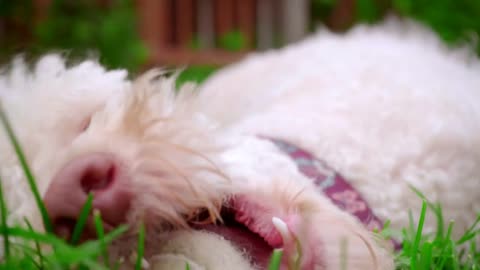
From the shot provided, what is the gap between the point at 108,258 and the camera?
0.75 meters

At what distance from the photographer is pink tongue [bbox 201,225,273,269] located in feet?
2.68

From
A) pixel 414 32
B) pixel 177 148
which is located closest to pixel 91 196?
pixel 177 148

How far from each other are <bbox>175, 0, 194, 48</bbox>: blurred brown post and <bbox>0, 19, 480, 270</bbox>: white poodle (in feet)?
14.0

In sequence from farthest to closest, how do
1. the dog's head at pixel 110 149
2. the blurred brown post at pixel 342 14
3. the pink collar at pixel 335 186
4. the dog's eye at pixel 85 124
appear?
the blurred brown post at pixel 342 14 < the pink collar at pixel 335 186 < the dog's eye at pixel 85 124 < the dog's head at pixel 110 149

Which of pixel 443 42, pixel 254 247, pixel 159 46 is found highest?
pixel 254 247

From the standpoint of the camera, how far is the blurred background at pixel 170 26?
5082 millimetres

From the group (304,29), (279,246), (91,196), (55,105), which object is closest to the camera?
(91,196)

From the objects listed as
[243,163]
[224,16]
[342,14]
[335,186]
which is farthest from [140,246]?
[224,16]

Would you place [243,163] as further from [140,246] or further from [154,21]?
[154,21]

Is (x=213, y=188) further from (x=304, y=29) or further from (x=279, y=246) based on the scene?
(x=304, y=29)

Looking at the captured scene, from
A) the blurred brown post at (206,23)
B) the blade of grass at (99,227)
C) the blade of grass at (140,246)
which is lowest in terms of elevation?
the blurred brown post at (206,23)

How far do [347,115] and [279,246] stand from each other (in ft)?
2.44

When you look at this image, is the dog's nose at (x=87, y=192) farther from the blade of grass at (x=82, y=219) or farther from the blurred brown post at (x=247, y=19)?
the blurred brown post at (x=247, y=19)

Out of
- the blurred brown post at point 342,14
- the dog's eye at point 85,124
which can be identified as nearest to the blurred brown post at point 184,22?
the blurred brown post at point 342,14
